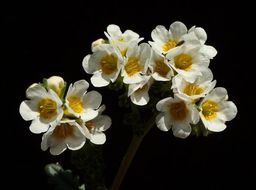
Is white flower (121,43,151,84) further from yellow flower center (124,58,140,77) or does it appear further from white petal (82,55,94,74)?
white petal (82,55,94,74)

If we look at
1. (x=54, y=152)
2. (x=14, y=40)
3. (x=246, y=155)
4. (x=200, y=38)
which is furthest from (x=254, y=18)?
(x=54, y=152)

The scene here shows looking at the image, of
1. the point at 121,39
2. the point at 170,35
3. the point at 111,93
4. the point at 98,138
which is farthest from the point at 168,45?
the point at 111,93

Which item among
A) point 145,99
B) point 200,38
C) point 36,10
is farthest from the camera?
point 36,10

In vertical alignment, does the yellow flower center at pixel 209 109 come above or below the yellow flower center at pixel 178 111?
below

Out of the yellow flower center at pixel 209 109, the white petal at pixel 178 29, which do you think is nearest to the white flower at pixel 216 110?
the yellow flower center at pixel 209 109

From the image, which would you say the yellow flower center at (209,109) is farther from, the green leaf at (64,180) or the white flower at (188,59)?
the green leaf at (64,180)

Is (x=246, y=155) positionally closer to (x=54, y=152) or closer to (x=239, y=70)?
(x=239, y=70)

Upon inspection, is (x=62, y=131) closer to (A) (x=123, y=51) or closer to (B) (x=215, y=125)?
(A) (x=123, y=51)

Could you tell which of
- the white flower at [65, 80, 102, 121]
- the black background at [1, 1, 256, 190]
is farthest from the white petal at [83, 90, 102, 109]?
the black background at [1, 1, 256, 190]
